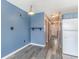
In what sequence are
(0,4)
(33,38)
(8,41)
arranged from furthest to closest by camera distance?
(33,38)
(8,41)
(0,4)

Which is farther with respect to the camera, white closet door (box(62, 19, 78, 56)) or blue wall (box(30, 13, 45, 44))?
blue wall (box(30, 13, 45, 44))

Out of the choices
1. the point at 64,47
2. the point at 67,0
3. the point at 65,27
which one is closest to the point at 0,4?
the point at 67,0

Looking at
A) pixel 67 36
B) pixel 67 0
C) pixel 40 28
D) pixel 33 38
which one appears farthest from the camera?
pixel 33 38

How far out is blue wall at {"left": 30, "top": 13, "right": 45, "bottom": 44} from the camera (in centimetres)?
574

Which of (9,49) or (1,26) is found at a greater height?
(1,26)

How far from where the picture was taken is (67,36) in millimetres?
4039

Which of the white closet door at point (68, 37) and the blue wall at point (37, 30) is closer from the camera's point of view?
the white closet door at point (68, 37)

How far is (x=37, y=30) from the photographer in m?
6.04

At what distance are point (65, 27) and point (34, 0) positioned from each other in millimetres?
2026

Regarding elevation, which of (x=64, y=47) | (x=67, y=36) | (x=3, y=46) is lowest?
(x=64, y=47)

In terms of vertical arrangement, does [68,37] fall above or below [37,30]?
below

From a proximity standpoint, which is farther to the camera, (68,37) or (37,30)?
(37,30)

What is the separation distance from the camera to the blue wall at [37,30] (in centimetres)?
574

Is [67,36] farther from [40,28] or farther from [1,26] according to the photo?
[1,26]
